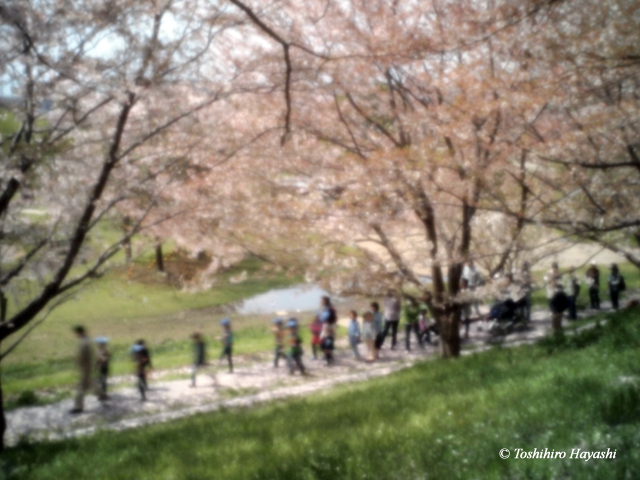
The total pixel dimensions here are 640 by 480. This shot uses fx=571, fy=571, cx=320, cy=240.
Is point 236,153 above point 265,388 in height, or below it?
above

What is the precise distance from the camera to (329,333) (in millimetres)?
13094

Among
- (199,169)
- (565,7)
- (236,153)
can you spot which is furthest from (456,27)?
(199,169)

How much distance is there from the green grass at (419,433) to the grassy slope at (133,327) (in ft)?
15.5

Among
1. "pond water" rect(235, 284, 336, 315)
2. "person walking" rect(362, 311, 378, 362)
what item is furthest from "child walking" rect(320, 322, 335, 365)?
"pond water" rect(235, 284, 336, 315)

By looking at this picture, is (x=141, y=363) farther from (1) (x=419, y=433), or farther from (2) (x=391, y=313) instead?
(1) (x=419, y=433)

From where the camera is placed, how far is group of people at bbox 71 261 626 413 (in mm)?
9859

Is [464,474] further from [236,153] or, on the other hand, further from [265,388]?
[265,388]

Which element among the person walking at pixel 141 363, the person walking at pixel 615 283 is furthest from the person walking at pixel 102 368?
the person walking at pixel 615 283

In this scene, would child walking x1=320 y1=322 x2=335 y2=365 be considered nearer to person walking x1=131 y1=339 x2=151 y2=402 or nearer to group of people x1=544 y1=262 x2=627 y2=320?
person walking x1=131 y1=339 x2=151 y2=402

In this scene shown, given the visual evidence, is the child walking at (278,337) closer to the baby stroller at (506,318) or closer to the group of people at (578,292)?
the baby stroller at (506,318)

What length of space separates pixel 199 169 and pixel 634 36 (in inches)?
239

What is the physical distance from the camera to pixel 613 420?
13.1 feet

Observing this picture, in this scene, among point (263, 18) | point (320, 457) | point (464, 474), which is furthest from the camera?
point (263, 18)

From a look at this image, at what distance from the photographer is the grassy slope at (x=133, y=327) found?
14.3 metres
